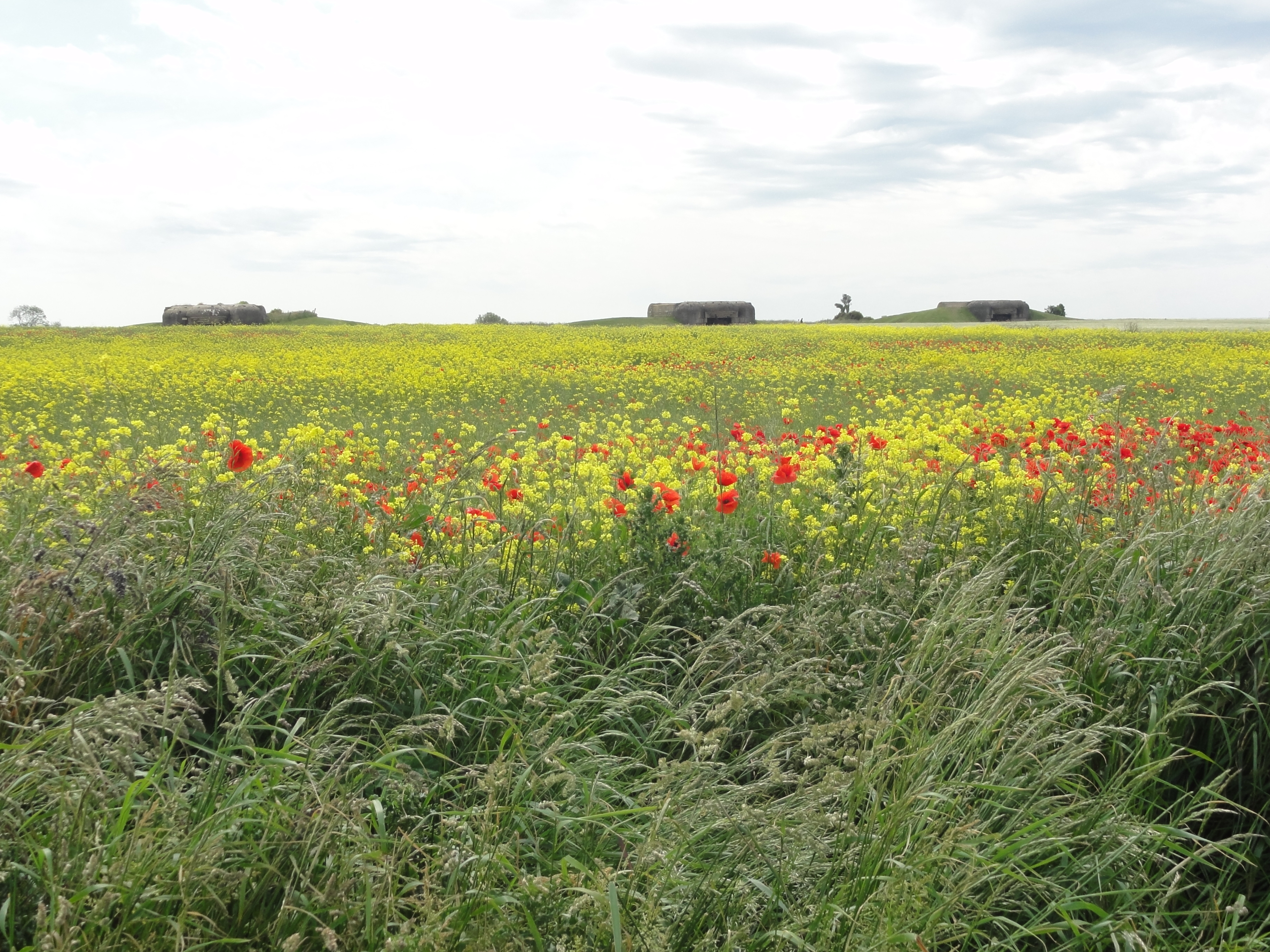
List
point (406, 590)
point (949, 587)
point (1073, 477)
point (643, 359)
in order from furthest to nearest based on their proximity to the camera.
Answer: point (643, 359), point (1073, 477), point (949, 587), point (406, 590)

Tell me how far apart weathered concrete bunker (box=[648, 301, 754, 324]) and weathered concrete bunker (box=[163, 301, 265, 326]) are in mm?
19597

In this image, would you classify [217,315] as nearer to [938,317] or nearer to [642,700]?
[938,317]

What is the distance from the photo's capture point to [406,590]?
3.32 metres

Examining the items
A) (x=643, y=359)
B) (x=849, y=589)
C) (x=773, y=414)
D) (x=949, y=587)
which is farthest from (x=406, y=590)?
(x=643, y=359)

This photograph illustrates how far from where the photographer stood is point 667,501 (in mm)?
4020

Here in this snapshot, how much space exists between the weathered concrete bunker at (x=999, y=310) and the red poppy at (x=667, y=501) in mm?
50265

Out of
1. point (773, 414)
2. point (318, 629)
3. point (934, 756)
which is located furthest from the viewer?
point (773, 414)

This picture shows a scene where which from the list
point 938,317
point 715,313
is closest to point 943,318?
point 938,317

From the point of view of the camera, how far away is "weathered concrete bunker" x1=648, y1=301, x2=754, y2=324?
48250mm

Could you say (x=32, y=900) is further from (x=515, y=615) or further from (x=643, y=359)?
(x=643, y=359)

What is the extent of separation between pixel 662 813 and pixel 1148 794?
2.03m

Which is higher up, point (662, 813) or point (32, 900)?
point (662, 813)

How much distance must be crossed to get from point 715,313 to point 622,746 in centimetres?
4624

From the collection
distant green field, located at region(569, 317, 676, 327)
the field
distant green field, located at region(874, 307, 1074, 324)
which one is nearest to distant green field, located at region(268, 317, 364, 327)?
distant green field, located at region(569, 317, 676, 327)
